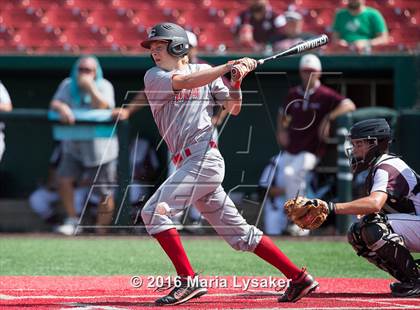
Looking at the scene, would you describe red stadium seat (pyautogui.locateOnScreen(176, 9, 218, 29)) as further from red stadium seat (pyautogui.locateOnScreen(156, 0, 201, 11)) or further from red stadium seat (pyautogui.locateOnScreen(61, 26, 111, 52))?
red stadium seat (pyautogui.locateOnScreen(61, 26, 111, 52))

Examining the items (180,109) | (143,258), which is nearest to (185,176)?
(180,109)

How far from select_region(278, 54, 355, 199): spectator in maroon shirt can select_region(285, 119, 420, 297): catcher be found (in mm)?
3977

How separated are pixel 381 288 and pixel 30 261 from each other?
2.98m

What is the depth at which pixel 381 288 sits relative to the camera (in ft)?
20.4

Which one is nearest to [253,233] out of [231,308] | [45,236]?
[231,308]

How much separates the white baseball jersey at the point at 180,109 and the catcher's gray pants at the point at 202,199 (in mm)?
75

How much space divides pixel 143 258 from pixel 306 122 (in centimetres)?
279


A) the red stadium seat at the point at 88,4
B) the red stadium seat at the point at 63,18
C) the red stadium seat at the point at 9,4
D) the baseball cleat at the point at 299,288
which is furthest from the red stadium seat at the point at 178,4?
the baseball cleat at the point at 299,288

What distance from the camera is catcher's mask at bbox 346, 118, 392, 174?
5633mm

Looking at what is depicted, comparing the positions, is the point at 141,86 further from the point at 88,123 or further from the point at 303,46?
the point at 303,46

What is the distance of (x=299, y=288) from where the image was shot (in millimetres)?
5438

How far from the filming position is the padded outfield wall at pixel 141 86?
955 centimetres

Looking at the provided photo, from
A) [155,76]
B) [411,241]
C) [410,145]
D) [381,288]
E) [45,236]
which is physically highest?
[155,76]

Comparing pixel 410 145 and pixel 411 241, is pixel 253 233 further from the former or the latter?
pixel 410 145
